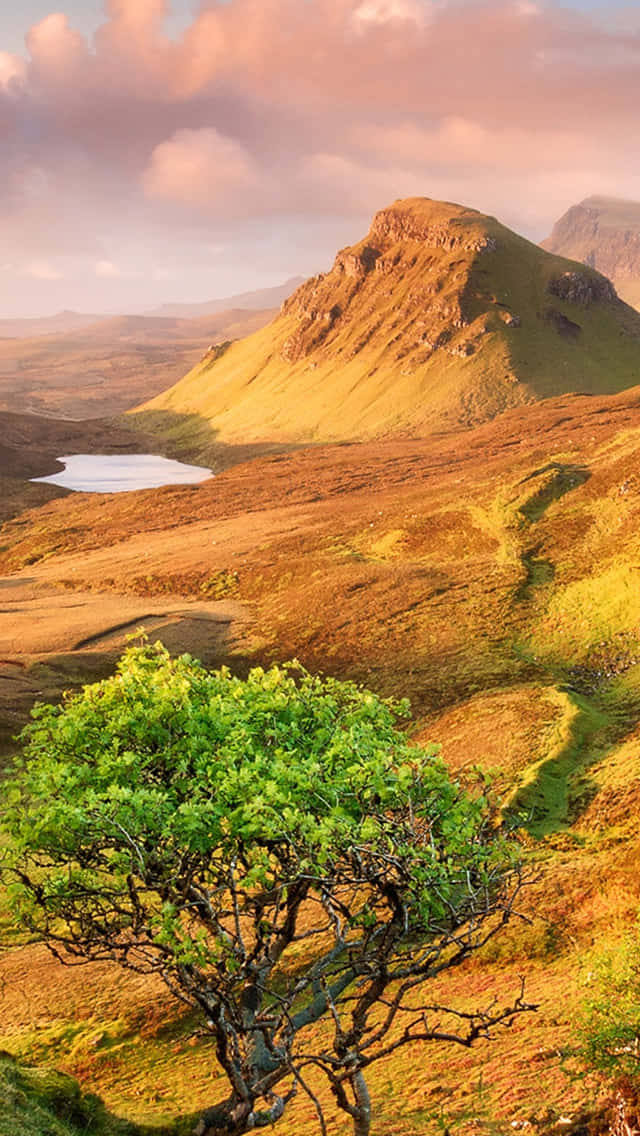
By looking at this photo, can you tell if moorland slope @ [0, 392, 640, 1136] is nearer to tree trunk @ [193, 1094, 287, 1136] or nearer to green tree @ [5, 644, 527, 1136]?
green tree @ [5, 644, 527, 1136]

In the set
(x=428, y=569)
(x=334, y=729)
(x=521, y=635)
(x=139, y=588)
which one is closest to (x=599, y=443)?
(x=428, y=569)

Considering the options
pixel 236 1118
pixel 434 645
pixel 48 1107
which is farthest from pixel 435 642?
pixel 236 1118

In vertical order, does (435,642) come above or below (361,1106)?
below

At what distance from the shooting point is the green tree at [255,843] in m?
13.4

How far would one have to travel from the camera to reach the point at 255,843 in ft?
50.2

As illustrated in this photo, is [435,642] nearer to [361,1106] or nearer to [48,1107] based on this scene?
[48,1107]

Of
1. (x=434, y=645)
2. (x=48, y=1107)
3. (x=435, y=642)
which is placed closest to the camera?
(x=48, y=1107)

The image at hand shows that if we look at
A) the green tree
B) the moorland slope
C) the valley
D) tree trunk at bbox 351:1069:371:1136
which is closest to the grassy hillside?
the valley

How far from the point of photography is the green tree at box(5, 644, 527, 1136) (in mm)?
13430

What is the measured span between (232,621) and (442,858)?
194 feet

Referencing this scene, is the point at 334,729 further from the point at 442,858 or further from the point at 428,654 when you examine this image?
the point at 428,654

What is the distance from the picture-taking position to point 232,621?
2857 inches

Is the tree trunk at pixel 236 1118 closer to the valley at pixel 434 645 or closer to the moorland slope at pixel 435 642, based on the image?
the valley at pixel 434 645

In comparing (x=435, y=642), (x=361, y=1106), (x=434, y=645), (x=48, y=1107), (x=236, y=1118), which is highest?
(x=361, y=1106)
